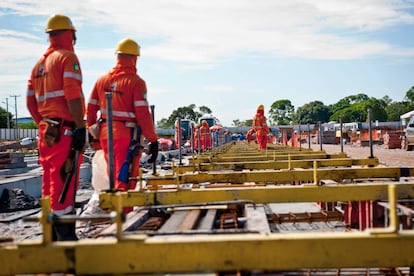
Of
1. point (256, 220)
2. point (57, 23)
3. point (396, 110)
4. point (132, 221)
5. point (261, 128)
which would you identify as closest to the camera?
point (256, 220)

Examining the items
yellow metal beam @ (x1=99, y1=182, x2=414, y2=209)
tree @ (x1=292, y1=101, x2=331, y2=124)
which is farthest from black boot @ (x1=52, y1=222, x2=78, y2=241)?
tree @ (x1=292, y1=101, x2=331, y2=124)

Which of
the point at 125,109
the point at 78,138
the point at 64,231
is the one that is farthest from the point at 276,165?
the point at 64,231

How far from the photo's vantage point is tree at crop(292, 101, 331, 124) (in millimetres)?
118475

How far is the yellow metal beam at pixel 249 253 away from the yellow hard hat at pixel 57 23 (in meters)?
3.10

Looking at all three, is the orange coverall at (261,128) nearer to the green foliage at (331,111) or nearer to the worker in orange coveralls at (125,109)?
the worker in orange coveralls at (125,109)

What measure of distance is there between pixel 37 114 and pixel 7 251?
2825 mm

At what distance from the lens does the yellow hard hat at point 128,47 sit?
18.9 ft

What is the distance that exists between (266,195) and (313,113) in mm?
118776

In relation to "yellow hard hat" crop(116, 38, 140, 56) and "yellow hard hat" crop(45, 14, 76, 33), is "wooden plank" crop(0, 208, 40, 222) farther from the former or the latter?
"yellow hard hat" crop(45, 14, 76, 33)

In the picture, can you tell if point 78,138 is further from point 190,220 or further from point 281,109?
point 281,109

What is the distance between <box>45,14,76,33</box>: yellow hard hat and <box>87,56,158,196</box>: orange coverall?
2.97 feet

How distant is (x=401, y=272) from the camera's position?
3.85 m

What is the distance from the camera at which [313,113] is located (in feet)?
393

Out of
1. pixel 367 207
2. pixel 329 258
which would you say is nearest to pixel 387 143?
pixel 367 207
